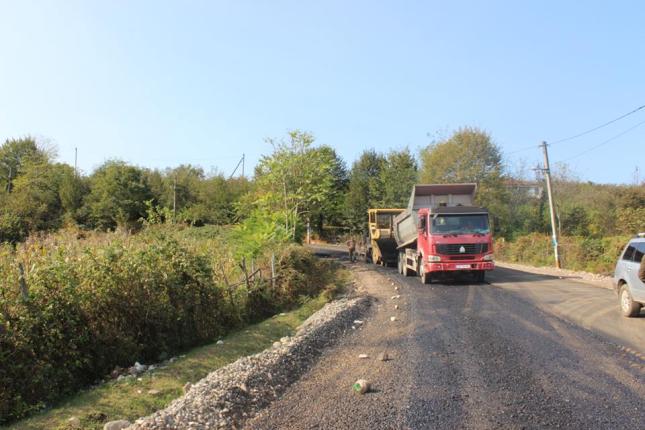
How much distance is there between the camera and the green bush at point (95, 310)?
22.2 ft

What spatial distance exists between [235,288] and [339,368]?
7.08 m

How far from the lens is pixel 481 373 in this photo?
6727 millimetres

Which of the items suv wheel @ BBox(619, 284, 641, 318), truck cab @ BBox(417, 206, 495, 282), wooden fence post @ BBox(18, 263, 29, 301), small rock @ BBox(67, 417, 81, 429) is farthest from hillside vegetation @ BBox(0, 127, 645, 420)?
suv wheel @ BBox(619, 284, 641, 318)

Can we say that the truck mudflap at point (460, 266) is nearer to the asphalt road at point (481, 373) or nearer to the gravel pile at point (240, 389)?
the asphalt road at point (481, 373)

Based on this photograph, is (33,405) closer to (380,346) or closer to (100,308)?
(100,308)

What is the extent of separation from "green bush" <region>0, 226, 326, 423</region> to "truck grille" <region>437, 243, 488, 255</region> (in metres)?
7.53

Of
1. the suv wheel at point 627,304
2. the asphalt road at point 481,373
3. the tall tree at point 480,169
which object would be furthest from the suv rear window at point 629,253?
the tall tree at point 480,169

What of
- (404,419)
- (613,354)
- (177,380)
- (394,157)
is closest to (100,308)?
(177,380)

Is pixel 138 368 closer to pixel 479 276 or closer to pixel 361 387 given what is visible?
pixel 361 387

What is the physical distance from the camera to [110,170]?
51.7 m

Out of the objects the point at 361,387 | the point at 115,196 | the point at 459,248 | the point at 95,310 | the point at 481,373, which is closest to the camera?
the point at 361,387

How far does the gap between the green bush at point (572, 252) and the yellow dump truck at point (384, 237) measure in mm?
9196

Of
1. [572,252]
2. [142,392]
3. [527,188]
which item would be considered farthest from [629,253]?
[527,188]

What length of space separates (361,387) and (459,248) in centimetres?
1176
